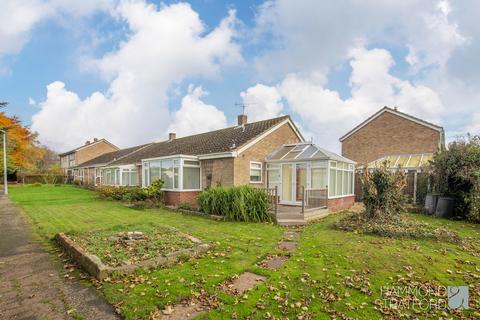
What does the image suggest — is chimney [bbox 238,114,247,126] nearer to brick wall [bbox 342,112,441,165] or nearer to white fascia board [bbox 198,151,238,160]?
white fascia board [bbox 198,151,238,160]

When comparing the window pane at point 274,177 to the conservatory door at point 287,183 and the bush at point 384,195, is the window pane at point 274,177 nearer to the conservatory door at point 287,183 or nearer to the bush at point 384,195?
the conservatory door at point 287,183

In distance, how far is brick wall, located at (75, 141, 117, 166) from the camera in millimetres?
44875

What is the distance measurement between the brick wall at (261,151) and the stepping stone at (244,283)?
9.78 m

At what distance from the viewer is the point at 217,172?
16.0 metres

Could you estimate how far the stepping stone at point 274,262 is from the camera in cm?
577

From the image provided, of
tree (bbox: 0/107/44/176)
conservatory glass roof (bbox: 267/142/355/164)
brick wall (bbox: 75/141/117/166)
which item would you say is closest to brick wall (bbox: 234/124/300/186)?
conservatory glass roof (bbox: 267/142/355/164)

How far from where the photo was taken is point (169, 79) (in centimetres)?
1764

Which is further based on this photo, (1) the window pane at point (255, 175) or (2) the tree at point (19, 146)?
(2) the tree at point (19, 146)

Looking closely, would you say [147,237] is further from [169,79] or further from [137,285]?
[169,79]

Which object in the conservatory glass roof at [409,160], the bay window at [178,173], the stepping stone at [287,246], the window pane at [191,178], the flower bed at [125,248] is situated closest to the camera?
the flower bed at [125,248]

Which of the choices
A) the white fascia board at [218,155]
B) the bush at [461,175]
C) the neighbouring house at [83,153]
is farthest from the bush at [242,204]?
the neighbouring house at [83,153]

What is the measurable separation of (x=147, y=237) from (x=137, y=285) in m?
2.72

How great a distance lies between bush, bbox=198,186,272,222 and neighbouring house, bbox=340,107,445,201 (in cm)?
1182

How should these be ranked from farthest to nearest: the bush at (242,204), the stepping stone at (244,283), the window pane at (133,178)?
the window pane at (133,178), the bush at (242,204), the stepping stone at (244,283)
